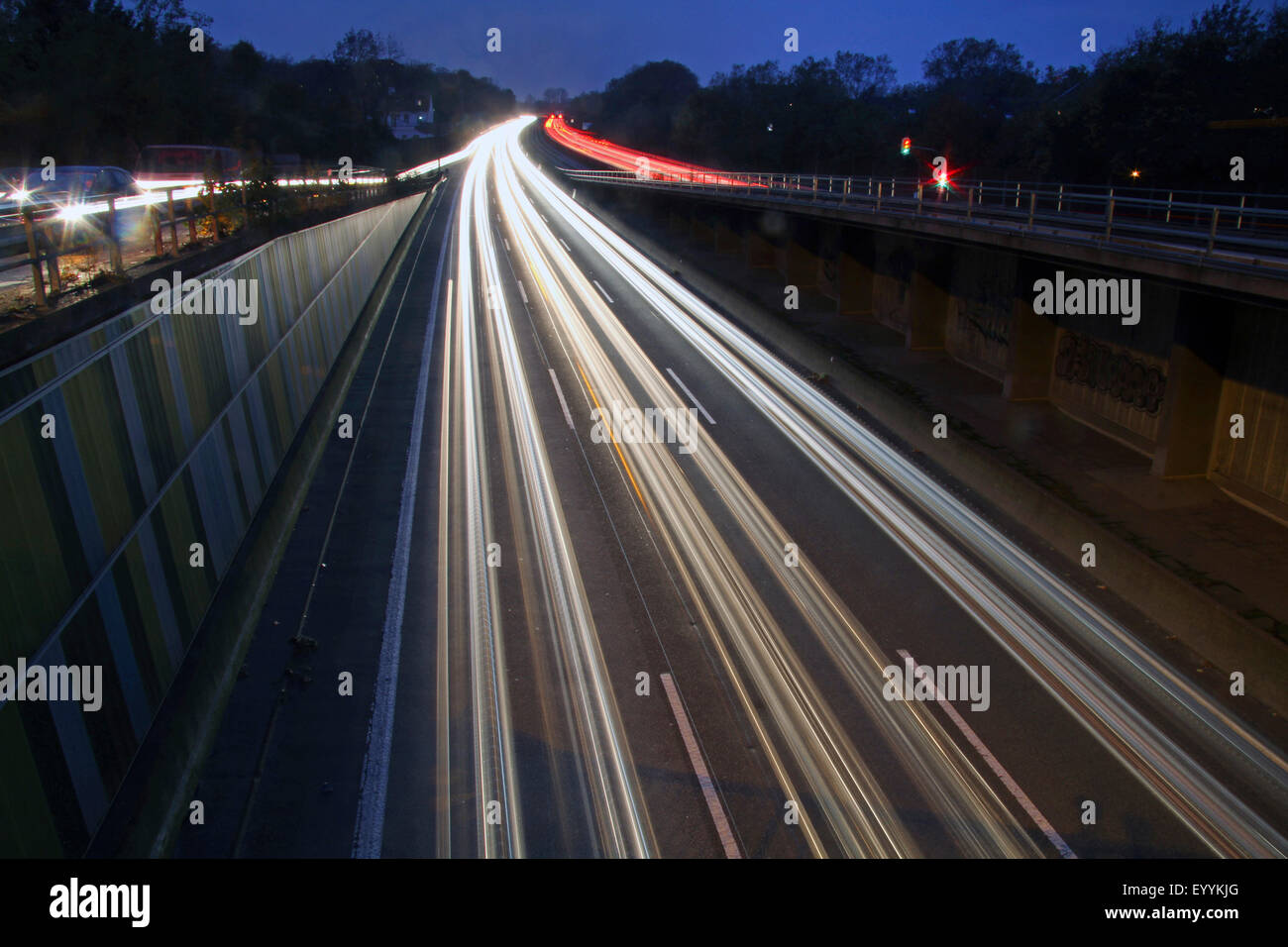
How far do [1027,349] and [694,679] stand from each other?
48.1 feet

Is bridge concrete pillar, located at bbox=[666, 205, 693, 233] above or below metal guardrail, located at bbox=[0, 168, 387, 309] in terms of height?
above

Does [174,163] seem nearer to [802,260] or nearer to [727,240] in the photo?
[802,260]

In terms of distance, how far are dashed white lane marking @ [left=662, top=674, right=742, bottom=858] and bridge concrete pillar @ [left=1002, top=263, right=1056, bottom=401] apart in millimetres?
14666

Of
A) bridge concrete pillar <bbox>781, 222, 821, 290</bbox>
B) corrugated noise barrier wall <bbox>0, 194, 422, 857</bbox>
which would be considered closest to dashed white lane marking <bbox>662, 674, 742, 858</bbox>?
corrugated noise barrier wall <bbox>0, 194, 422, 857</bbox>

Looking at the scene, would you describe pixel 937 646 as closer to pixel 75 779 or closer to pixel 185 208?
pixel 75 779

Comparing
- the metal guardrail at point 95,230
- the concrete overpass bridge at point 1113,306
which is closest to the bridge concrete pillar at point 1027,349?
the concrete overpass bridge at point 1113,306

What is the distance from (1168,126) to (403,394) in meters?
30.5

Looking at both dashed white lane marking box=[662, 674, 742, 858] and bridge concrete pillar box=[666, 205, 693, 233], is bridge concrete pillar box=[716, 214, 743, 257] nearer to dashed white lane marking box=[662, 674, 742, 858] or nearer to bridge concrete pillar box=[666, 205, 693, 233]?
bridge concrete pillar box=[666, 205, 693, 233]

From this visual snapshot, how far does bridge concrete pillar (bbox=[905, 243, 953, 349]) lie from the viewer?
2770 centimetres

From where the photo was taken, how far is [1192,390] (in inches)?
628

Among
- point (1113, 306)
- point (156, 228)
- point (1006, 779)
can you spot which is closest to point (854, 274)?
point (1113, 306)

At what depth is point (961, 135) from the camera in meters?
62.7

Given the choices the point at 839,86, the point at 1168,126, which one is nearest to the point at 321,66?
the point at 839,86

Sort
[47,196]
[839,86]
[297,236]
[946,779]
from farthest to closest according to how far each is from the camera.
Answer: [839,86]
[297,236]
[47,196]
[946,779]
